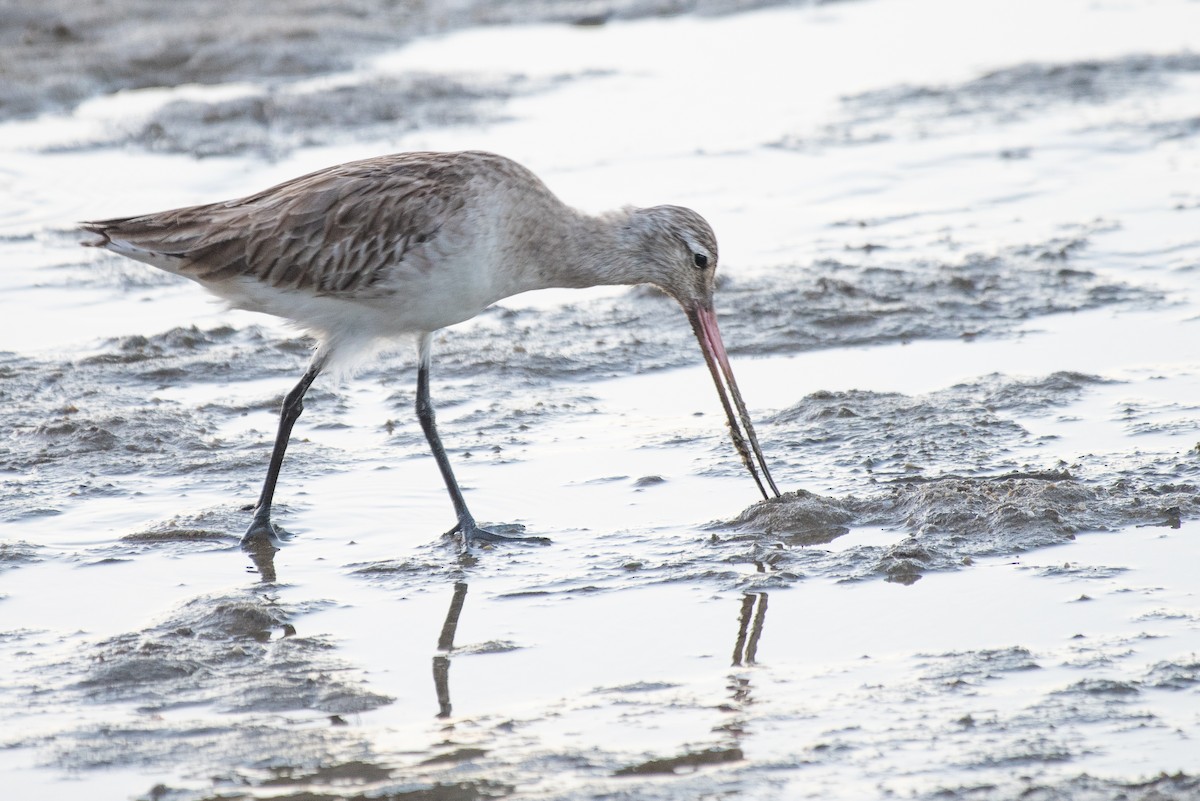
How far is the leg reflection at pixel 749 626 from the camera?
4.99 m

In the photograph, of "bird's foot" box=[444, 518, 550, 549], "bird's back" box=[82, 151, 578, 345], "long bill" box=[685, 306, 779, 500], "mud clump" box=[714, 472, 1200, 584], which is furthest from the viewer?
"long bill" box=[685, 306, 779, 500]

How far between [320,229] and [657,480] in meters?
1.64

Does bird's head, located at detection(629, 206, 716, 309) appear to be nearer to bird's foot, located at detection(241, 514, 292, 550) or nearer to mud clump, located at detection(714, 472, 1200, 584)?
mud clump, located at detection(714, 472, 1200, 584)

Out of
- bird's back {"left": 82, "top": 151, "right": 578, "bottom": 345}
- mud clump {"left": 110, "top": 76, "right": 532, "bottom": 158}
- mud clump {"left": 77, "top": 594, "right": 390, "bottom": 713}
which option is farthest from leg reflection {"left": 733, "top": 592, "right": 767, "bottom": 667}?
Answer: mud clump {"left": 110, "top": 76, "right": 532, "bottom": 158}

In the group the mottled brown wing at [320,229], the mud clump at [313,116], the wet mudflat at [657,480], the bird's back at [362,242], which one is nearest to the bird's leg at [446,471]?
the wet mudflat at [657,480]

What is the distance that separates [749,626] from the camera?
5.20m

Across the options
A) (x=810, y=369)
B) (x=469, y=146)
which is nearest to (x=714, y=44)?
(x=469, y=146)

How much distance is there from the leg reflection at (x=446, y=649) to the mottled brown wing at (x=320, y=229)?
1307 mm

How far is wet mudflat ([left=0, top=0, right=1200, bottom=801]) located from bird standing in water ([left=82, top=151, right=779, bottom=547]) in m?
0.49

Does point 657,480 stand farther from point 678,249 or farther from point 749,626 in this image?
point 749,626

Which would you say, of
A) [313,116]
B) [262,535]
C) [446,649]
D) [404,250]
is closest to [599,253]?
[404,250]

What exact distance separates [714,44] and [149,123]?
16.9ft

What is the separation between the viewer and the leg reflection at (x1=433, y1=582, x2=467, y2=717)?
4730 mm

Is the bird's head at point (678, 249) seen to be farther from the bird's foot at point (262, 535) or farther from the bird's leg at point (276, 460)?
the bird's foot at point (262, 535)
